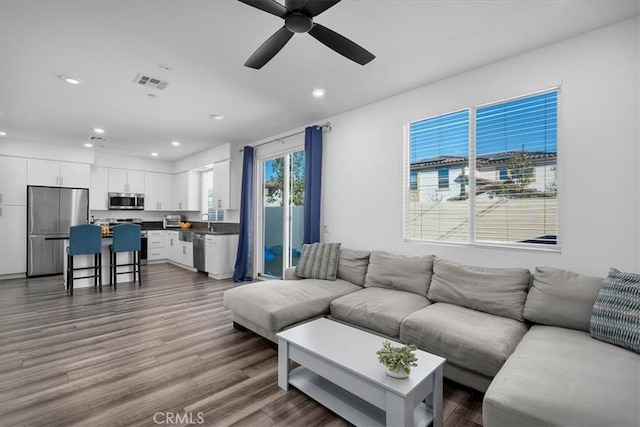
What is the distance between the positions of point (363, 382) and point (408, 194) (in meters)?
2.42

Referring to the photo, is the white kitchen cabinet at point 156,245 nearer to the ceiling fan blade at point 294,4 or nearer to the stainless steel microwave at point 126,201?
the stainless steel microwave at point 126,201

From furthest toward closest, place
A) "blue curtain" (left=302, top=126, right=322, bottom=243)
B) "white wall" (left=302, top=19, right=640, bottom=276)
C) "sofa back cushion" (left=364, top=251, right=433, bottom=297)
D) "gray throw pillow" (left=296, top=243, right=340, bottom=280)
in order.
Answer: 1. "blue curtain" (left=302, top=126, right=322, bottom=243)
2. "gray throw pillow" (left=296, top=243, right=340, bottom=280)
3. "sofa back cushion" (left=364, top=251, right=433, bottom=297)
4. "white wall" (left=302, top=19, right=640, bottom=276)

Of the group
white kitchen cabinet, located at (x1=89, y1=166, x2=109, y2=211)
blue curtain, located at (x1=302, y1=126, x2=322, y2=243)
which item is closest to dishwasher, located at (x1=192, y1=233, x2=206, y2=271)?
white kitchen cabinet, located at (x1=89, y1=166, x2=109, y2=211)

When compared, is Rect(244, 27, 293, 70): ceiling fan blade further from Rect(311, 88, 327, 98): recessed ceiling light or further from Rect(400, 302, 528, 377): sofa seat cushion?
Rect(400, 302, 528, 377): sofa seat cushion

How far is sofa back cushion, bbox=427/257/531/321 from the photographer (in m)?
2.49

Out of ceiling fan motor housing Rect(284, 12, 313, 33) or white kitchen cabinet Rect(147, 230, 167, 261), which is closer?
ceiling fan motor housing Rect(284, 12, 313, 33)

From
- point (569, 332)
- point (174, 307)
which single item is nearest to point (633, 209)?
point (569, 332)

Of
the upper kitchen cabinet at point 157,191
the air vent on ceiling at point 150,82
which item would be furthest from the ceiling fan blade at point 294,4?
the upper kitchen cabinet at point 157,191

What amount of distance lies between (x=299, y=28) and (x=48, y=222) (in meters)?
7.16

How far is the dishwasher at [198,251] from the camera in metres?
6.39

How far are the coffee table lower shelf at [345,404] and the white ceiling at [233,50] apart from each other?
2.76m

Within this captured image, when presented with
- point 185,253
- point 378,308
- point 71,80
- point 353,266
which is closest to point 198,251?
point 185,253

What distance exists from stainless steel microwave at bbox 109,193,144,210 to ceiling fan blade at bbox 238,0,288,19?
733 centimetres
